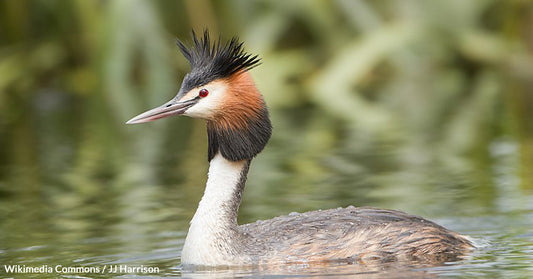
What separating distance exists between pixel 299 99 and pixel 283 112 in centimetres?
272

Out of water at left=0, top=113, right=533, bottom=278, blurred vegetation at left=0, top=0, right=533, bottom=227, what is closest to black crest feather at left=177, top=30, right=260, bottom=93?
water at left=0, top=113, right=533, bottom=278

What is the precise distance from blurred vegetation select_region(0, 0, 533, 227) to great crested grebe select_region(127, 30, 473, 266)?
2.39 m

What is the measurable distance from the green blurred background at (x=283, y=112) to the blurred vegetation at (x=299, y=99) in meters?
0.06

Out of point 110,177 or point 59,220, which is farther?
point 110,177

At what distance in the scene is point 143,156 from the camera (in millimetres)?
19109

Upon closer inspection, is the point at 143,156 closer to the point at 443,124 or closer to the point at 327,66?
the point at 443,124

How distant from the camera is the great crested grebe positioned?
10.3 m

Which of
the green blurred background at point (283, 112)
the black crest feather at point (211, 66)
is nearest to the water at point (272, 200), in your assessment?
the green blurred background at point (283, 112)

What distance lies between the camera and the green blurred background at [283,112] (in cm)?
1399

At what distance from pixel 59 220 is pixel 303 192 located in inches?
126

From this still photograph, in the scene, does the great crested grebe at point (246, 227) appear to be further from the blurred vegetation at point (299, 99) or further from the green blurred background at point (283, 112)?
the blurred vegetation at point (299, 99)

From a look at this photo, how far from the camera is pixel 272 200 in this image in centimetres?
1409

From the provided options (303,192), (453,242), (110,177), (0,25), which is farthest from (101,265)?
(0,25)

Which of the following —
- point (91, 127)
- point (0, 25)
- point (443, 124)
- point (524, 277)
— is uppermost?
point (0, 25)
